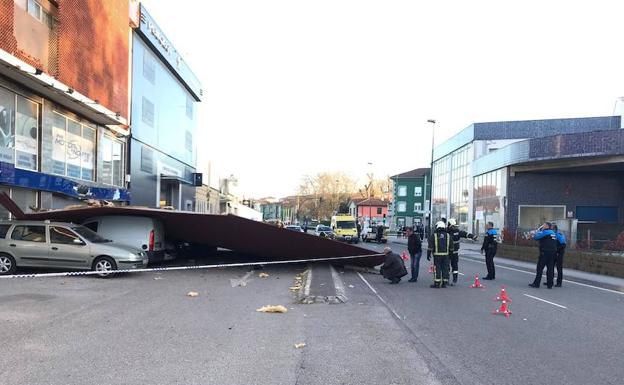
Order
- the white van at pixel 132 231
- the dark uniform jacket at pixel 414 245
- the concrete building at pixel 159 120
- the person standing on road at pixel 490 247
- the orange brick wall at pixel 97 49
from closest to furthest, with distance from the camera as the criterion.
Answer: the dark uniform jacket at pixel 414 245, the white van at pixel 132 231, the person standing on road at pixel 490 247, the orange brick wall at pixel 97 49, the concrete building at pixel 159 120

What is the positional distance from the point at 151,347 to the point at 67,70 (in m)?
17.6

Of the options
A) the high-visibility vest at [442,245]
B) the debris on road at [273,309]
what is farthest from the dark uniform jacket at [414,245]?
the debris on road at [273,309]

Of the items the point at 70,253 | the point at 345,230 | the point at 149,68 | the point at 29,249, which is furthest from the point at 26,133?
the point at 345,230

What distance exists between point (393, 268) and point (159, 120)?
26.7 meters

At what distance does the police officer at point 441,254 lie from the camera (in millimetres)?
13312

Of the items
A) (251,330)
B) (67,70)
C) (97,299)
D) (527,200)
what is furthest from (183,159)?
(251,330)

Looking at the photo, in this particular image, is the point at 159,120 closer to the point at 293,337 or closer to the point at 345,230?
the point at 345,230

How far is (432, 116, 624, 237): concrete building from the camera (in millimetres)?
32906

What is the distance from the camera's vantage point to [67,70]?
2100 centimetres

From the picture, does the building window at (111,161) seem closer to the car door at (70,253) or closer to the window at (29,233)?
the window at (29,233)

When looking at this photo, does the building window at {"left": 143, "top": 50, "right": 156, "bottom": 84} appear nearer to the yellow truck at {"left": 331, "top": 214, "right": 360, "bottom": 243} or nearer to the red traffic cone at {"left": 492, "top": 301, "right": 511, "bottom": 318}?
the yellow truck at {"left": 331, "top": 214, "right": 360, "bottom": 243}

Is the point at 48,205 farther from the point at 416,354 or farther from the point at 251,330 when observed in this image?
the point at 416,354

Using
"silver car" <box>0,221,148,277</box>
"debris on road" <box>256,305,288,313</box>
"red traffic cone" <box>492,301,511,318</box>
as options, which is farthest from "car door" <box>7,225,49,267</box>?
"red traffic cone" <box>492,301,511,318</box>

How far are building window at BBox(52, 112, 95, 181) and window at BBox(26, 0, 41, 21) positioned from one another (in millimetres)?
3948
